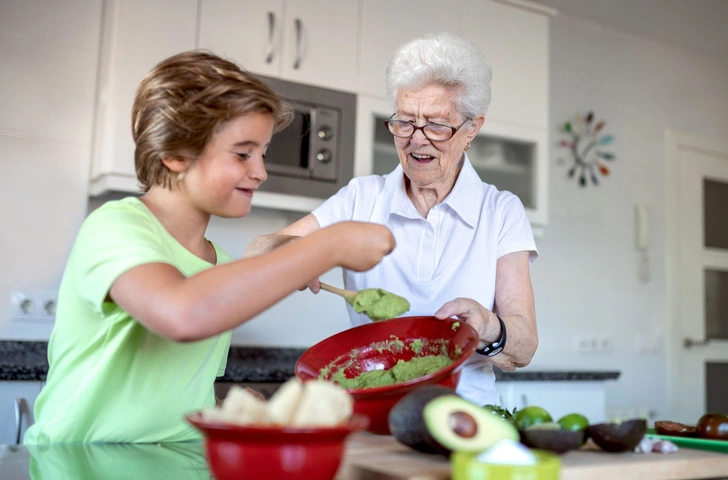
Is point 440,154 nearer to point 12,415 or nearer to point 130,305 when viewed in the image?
point 130,305

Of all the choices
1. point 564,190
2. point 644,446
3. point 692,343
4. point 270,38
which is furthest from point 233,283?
point 692,343

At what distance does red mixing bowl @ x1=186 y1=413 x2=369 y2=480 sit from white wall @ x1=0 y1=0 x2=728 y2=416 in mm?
2161

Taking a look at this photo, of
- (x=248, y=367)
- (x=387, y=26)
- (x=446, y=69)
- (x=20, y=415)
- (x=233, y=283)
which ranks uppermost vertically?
(x=387, y=26)

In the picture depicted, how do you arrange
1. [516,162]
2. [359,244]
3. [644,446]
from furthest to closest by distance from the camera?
[516,162] < [644,446] < [359,244]

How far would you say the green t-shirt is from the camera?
1.07 metres

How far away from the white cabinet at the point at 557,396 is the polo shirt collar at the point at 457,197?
4.25 ft

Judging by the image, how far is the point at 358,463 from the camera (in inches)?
33.6

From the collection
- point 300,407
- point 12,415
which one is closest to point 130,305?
point 300,407

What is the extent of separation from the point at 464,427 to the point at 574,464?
0.20m

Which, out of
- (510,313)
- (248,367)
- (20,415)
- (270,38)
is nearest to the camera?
(510,313)

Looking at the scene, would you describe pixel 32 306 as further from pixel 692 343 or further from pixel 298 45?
pixel 692 343

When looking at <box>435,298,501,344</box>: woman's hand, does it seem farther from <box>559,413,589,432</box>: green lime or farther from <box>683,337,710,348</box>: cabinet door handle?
<box>683,337,710,348</box>: cabinet door handle

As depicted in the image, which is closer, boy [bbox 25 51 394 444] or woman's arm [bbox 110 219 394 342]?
woman's arm [bbox 110 219 394 342]

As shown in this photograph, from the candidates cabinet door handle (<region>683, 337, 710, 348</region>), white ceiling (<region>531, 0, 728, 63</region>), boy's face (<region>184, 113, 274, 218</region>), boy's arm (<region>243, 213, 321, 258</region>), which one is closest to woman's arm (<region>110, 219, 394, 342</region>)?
boy's face (<region>184, 113, 274, 218</region>)
